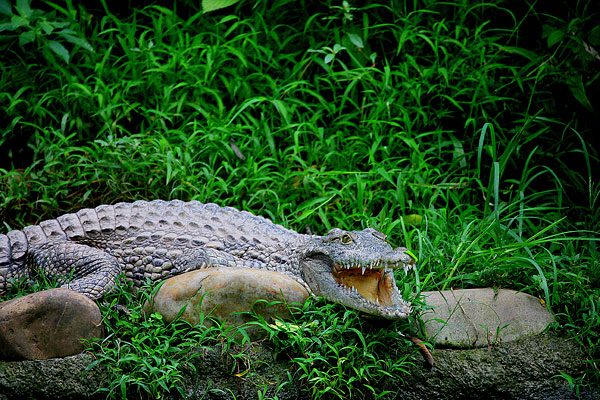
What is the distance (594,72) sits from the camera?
205 inches

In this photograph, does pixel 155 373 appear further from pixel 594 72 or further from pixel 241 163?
pixel 594 72

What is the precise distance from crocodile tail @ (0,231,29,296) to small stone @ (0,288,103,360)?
2.43 feet

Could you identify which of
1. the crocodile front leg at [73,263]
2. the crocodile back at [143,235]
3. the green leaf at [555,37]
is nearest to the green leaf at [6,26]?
the crocodile back at [143,235]

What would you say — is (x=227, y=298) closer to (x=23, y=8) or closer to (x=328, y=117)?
(x=328, y=117)

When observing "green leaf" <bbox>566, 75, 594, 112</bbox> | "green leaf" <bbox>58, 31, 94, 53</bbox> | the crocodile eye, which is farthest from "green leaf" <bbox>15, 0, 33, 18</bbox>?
"green leaf" <bbox>566, 75, 594, 112</bbox>

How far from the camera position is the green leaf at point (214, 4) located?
5.61m

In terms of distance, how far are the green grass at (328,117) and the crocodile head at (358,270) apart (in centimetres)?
54

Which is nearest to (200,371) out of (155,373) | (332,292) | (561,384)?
(155,373)

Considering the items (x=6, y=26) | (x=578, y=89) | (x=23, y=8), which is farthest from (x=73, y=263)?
(x=578, y=89)

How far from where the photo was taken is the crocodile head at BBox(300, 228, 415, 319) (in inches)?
133

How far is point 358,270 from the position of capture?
148 inches

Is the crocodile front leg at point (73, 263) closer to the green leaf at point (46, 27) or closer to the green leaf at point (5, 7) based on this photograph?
the green leaf at point (46, 27)

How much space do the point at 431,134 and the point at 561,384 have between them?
2.59m

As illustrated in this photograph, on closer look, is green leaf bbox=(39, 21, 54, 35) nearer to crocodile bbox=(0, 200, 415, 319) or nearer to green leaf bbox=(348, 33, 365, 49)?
crocodile bbox=(0, 200, 415, 319)
